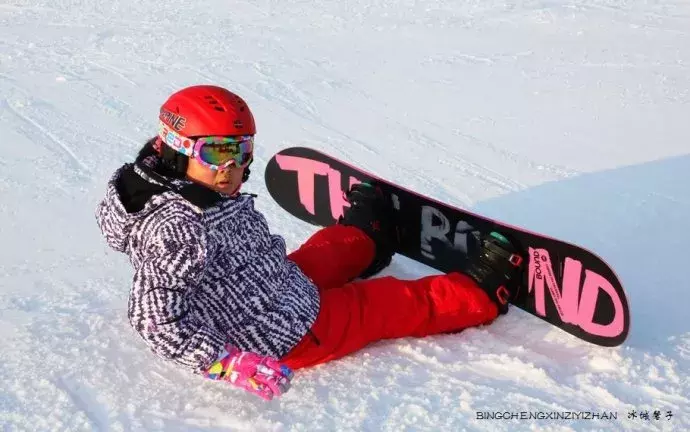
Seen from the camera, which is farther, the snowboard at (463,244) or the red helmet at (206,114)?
the snowboard at (463,244)

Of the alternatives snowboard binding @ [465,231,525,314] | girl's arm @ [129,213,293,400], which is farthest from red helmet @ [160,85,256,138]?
snowboard binding @ [465,231,525,314]

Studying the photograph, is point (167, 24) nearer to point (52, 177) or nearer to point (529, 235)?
point (52, 177)

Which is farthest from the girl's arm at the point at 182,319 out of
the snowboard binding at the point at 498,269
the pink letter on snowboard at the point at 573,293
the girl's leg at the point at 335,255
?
the pink letter on snowboard at the point at 573,293

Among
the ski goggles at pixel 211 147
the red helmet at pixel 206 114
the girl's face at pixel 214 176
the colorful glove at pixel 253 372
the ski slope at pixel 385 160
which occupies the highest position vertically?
the red helmet at pixel 206 114

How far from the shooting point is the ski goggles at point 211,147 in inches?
94.4

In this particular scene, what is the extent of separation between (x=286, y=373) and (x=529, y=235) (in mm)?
1208

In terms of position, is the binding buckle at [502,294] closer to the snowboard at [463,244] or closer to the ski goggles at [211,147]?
the snowboard at [463,244]

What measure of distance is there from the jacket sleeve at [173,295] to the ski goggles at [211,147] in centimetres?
19

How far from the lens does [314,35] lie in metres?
7.42

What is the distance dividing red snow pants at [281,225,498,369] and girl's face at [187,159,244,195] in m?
0.57

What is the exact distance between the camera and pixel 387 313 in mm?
2799

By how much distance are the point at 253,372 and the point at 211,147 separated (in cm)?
70

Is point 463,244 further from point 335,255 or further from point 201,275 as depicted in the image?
point 201,275

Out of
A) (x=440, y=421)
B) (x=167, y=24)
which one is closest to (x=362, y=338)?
(x=440, y=421)
